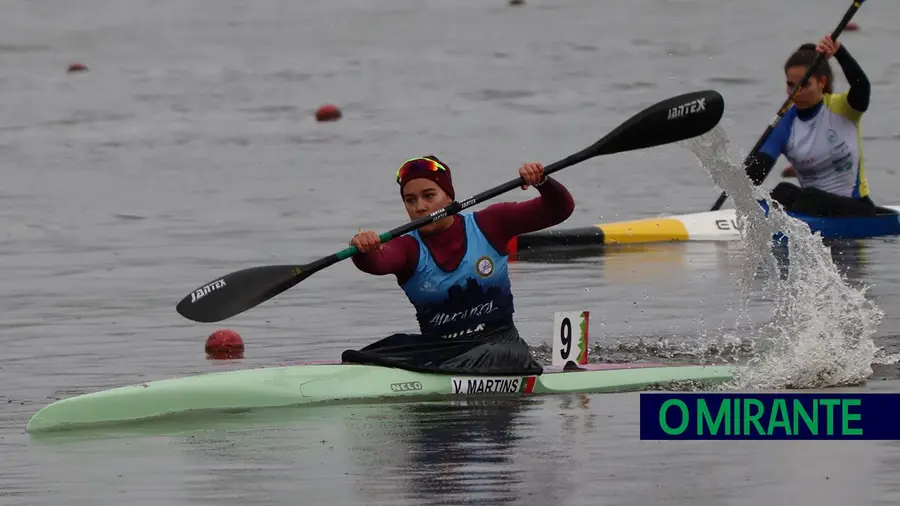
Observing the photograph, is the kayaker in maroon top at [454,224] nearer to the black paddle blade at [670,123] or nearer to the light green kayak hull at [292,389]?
the light green kayak hull at [292,389]

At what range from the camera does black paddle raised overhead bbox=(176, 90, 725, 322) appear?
11070mm

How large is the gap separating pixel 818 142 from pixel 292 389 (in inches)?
317

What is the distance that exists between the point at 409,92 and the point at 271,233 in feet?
44.0

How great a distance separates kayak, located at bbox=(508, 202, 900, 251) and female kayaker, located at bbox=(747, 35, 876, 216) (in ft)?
0.53

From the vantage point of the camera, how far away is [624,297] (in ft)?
50.2

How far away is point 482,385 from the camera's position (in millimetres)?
10914

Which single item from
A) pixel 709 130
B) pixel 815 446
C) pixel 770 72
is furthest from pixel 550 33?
pixel 815 446

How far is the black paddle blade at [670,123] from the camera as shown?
11.9 metres

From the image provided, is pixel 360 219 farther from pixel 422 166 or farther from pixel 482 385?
pixel 482 385

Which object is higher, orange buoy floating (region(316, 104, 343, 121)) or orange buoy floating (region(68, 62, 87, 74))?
orange buoy floating (region(68, 62, 87, 74))

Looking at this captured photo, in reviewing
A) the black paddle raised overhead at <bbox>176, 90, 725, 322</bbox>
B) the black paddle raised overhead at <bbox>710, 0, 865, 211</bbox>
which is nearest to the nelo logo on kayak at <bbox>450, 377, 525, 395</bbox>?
the black paddle raised overhead at <bbox>176, 90, 725, 322</bbox>

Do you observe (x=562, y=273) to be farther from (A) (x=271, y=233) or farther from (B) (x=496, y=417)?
(B) (x=496, y=417)

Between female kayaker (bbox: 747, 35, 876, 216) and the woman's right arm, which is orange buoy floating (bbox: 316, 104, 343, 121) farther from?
the woman's right arm

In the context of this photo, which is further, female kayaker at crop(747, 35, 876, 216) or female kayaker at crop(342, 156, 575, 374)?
female kayaker at crop(747, 35, 876, 216)
